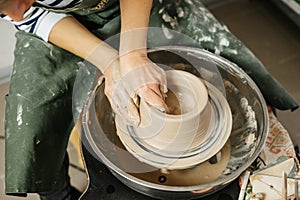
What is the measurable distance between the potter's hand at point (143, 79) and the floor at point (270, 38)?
3.34 ft

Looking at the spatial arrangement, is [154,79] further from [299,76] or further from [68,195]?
[299,76]

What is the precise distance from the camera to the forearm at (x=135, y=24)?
1.54 m

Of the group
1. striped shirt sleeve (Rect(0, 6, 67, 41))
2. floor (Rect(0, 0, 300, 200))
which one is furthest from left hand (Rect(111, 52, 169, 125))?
floor (Rect(0, 0, 300, 200))

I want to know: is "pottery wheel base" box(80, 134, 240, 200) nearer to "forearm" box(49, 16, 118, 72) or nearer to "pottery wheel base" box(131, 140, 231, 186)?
"pottery wheel base" box(131, 140, 231, 186)

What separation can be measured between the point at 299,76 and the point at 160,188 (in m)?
1.46

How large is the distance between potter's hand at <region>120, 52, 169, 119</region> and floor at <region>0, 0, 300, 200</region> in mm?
1019

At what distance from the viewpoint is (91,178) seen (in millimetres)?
1457

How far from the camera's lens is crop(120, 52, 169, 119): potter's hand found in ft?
4.56

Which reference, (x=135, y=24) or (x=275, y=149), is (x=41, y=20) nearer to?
(x=135, y=24)

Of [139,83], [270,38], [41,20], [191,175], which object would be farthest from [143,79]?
[270,38]

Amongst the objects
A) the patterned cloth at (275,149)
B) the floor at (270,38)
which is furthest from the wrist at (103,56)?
the floor at (270,38)

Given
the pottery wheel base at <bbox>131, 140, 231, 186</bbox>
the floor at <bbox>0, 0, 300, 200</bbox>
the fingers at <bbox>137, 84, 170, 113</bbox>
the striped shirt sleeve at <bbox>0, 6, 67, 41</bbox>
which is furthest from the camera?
the floor at <bbox>0, 0, 300, 200</bbox>

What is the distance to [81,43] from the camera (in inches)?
63.0

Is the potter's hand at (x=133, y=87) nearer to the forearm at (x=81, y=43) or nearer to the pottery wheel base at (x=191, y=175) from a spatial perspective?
the forearm at (x=81, y=43)
